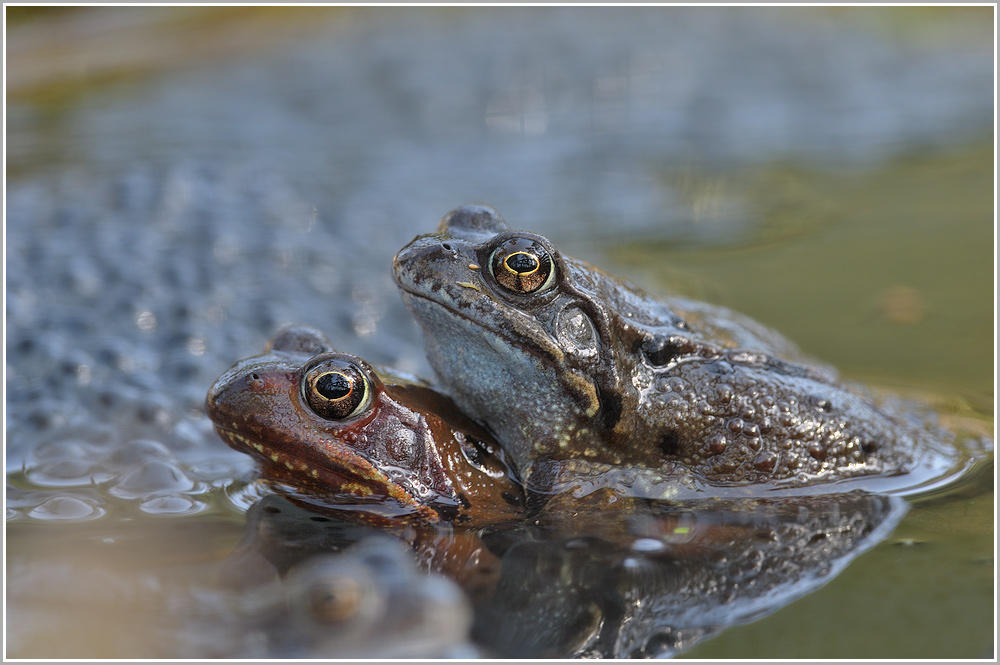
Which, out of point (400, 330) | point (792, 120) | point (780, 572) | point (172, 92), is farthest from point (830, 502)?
point (172, 92)

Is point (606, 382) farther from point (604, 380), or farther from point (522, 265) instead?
point (522, 265)

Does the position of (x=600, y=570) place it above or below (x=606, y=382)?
below

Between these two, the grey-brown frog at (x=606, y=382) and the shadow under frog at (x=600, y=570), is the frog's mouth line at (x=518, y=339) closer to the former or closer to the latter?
the grey-brown frog at (x=606, y=382)

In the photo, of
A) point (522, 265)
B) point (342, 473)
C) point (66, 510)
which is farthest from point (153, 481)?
point (522, 265)

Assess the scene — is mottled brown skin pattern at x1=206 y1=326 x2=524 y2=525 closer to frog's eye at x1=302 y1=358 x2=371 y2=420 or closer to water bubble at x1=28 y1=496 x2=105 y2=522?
frog's eye at x1=302 y1=358 x2=371 y2=420

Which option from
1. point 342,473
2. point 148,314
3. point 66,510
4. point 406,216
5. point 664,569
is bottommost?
point 664,569

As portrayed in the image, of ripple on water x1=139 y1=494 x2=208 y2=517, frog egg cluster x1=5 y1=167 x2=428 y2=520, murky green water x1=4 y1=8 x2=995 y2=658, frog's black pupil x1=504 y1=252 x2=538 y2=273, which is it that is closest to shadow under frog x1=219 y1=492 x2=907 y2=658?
murky green water x1=4 y1=8 x2=995 y2=658

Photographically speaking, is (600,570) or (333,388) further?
(333,388)

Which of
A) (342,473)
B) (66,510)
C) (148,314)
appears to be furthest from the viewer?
(148,314)
